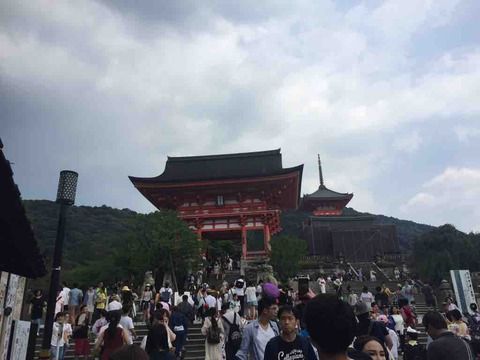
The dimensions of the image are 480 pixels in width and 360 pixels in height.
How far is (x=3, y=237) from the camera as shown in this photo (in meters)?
3.87

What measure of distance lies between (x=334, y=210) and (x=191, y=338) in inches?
1444

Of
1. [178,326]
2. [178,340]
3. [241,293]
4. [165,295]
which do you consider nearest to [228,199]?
[165,295]

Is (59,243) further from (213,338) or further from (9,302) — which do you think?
(213,338)

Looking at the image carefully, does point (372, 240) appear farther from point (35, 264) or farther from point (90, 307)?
point (35, 264)

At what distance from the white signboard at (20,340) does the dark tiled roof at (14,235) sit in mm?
676

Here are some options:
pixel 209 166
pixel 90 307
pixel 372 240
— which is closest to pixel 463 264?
pixel 372 240

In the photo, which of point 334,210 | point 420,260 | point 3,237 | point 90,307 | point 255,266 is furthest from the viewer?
point 334,210

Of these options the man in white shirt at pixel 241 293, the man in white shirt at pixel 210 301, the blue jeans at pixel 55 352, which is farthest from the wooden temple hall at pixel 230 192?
the blue jeans at pixel 55 352

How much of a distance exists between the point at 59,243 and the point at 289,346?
3791 millimetres

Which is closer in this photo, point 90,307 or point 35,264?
point 35,264

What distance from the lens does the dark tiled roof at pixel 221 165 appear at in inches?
1142

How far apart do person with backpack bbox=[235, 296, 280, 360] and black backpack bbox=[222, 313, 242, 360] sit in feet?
7.35

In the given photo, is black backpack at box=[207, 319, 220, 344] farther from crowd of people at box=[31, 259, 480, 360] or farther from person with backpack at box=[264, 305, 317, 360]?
person with backpack at box=[264, 305, 317, 360]

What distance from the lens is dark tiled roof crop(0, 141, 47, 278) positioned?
3.13m
